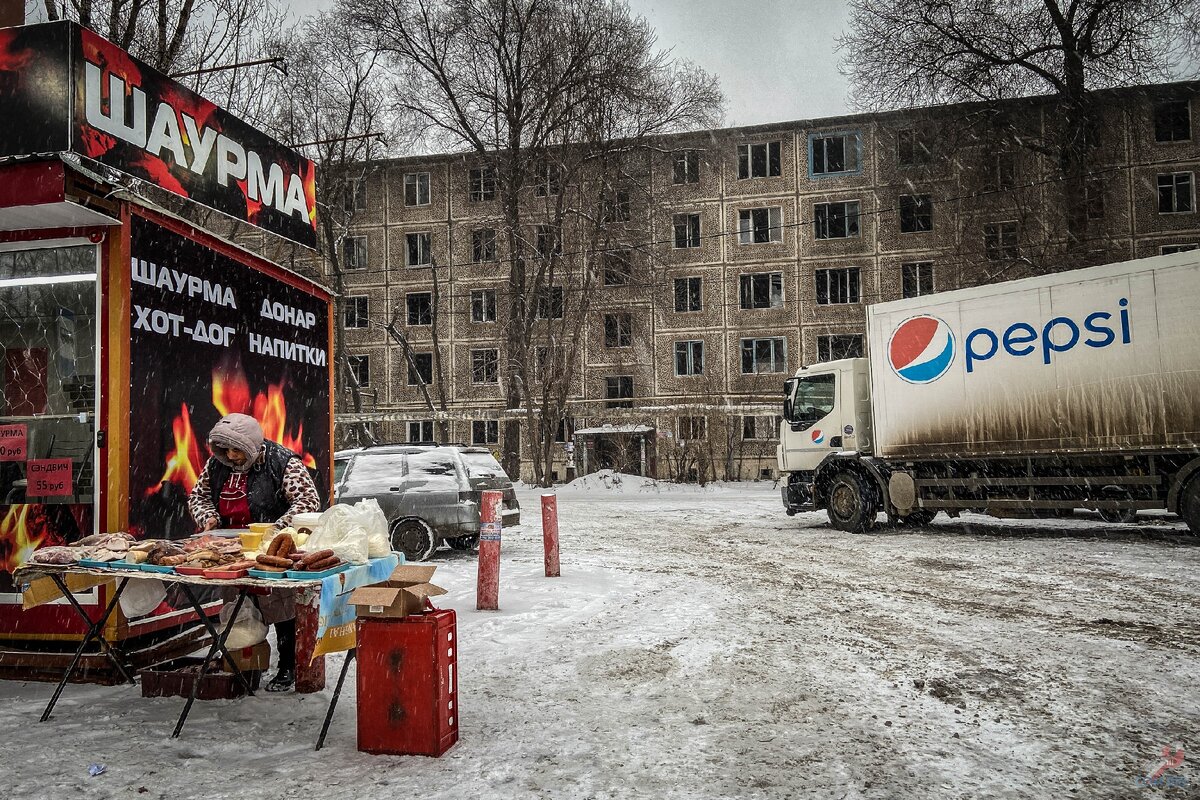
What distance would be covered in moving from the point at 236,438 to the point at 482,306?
37.5 metres

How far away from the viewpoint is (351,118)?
1284 inches

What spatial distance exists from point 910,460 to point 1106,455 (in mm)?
2892

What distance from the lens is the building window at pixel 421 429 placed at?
1646 inches

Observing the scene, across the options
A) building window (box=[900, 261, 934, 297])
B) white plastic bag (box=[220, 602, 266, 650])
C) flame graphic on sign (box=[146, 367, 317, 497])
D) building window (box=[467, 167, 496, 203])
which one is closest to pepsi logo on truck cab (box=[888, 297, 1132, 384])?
flame graphic on sign (box=[146, 367, 317, 497])

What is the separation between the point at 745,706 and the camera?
5.09 metres

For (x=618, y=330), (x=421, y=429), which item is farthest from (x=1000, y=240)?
(x=421, y=429)

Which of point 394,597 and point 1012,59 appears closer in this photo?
point 394,597

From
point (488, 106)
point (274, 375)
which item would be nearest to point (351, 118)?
point (488, 106)

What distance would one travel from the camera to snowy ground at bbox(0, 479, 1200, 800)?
155 inches

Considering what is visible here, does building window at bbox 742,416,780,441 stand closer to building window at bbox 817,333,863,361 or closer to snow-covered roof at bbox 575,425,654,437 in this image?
building window at bbox 817,333,863,361

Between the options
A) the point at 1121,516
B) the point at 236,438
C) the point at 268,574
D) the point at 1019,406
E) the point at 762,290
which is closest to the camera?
the point at 268,574

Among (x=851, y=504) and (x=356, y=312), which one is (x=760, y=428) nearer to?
(x=356, y=312)

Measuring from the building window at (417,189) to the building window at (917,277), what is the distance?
23685 millimetres

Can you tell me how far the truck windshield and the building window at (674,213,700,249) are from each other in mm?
25002
